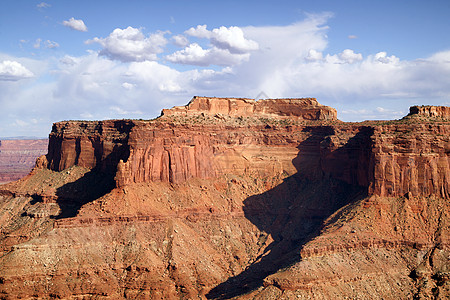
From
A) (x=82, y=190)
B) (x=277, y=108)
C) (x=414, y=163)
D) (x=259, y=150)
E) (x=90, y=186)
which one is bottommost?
(x=82, y=190)

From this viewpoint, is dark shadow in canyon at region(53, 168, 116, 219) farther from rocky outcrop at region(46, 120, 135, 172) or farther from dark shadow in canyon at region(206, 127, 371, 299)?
dark shadow in canyon at region(206, 127, 371, 299)

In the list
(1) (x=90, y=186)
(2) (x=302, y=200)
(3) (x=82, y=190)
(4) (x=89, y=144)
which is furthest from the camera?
(4) (x=89, y=144)

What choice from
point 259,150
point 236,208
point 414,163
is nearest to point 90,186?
point 236,208

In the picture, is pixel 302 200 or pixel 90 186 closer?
pixel 302 200

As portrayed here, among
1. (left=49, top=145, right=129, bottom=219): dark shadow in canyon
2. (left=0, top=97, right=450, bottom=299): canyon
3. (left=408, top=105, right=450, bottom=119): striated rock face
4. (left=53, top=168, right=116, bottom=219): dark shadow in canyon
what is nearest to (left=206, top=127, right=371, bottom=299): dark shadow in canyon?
(left=0, top=97, right=450, bottom=299): canyon

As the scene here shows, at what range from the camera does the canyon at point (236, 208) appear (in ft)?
259

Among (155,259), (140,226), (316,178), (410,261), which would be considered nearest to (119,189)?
(140,226)

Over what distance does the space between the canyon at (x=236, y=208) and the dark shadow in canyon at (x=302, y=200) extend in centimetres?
28

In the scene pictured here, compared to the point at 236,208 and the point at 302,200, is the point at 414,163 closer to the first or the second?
the point at 302,200

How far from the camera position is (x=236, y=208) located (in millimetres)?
103688

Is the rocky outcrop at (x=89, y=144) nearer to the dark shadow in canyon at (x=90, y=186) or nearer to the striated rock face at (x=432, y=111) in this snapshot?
the dark shadow in canyon at (x=90, y=186)

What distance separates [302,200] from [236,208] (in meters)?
11.4

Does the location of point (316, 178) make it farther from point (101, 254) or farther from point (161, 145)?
point (101, 254)

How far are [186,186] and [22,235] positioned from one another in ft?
85.8
